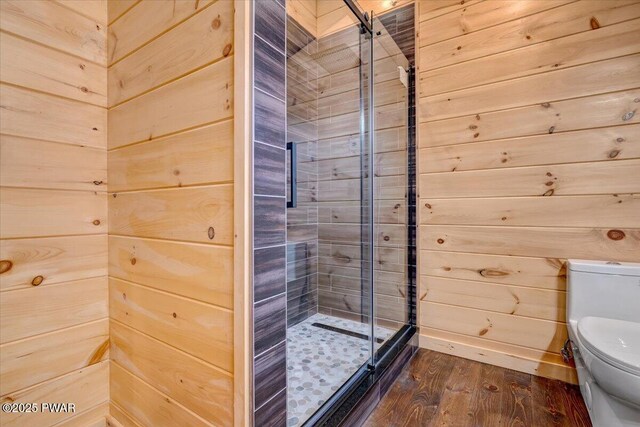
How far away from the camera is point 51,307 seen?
3.93 feet

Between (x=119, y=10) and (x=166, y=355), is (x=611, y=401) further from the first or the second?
(x=119, y=10)

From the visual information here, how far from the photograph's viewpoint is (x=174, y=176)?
1.04 metres

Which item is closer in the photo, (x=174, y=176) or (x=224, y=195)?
(x=224, y=195)

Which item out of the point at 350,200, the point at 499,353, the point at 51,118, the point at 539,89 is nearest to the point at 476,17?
the point at 539,89

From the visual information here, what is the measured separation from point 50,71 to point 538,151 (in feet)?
7.97

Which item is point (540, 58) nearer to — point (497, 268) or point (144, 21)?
point (497, 268)

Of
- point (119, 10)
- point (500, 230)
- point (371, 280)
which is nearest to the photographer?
point (119, 10)

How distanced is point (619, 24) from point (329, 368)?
240cm

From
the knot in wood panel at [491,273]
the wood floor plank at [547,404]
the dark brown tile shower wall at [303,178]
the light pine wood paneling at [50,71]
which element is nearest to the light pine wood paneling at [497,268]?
the knot in wood panel at [491,273]

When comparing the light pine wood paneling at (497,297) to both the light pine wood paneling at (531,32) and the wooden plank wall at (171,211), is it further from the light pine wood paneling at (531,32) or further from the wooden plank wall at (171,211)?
the wooden plank wall at (171,211)

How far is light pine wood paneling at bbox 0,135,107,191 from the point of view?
1.08 meters

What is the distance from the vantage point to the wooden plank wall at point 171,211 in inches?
35.1

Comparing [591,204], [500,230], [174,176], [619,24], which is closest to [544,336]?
[500,230]

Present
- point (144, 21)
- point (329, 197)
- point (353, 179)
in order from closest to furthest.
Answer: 1. point (144, 21)
2. point (353, 179)
3. point (329, 197)
